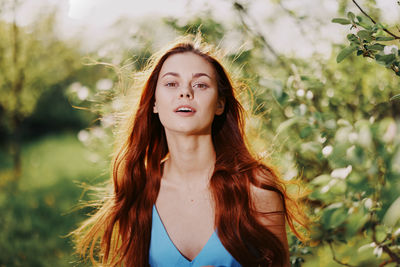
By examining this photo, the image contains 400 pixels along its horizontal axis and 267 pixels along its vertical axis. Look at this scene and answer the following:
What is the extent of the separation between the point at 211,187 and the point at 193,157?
18 centimetres

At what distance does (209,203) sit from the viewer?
1.97 metres

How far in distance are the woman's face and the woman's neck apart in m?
0.06

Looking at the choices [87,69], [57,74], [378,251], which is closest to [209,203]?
[378,251]

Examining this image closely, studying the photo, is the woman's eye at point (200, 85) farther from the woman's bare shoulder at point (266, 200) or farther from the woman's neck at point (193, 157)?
the woman's bare shoulder at point (266, 200)

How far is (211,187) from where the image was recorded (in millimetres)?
1987

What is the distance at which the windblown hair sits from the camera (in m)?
1.86

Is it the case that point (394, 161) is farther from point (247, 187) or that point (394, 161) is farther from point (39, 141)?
point (39, 141)

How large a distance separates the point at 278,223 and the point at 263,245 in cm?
13

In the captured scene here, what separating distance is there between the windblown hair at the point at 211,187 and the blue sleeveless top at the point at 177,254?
0.03 m

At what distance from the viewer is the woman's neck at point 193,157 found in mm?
2004

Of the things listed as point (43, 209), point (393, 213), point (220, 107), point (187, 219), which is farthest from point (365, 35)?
point (43, 209)

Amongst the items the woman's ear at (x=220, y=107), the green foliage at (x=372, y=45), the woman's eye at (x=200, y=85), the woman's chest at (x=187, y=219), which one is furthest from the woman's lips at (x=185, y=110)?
the green foliage at (x=372, y=45)

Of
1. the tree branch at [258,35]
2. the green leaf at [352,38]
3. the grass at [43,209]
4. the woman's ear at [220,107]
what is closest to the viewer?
the green leaf at [352,38]

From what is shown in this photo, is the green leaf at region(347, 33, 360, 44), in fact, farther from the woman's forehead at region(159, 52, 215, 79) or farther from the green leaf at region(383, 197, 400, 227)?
the woman's forehead at region(159, 52, 215, 79)
